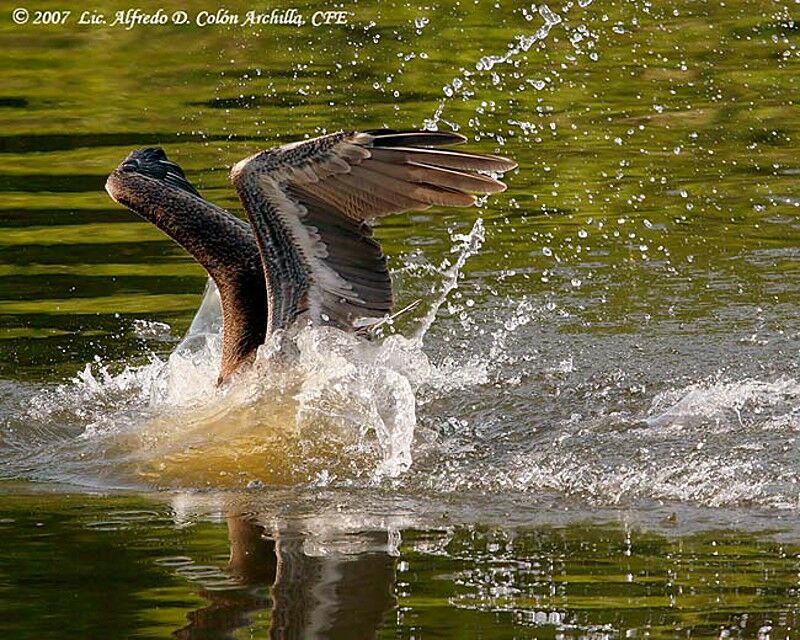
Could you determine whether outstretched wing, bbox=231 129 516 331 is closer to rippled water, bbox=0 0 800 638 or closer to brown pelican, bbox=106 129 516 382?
brown pelican, bbox=106 129 516 382

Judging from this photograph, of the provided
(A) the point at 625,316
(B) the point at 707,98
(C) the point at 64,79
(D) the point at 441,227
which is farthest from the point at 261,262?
(C) the point at 64,79

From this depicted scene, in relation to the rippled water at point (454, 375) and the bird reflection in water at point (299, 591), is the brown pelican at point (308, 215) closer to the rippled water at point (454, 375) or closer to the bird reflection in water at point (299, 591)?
the rippled water at point (454, 375)

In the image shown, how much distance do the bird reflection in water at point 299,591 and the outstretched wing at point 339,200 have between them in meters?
1.81

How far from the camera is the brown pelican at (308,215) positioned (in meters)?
7.58

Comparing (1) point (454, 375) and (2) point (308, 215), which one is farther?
(1) point (454, 375)

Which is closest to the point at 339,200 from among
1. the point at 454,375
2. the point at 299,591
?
the point at 454,375

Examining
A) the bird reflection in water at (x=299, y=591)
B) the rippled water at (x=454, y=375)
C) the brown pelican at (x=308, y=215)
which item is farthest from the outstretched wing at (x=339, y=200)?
the bird reflection in water at (x=299, y=591)

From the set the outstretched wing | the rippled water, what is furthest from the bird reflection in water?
the outstretched wing

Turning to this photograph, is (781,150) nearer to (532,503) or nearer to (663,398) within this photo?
(663,398)

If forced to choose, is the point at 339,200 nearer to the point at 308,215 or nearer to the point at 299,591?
the point at 308,215

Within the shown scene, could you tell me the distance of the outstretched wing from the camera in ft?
24.8

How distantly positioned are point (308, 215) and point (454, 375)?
3.73 ft

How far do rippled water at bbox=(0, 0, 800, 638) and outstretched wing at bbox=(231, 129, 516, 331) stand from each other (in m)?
0.22

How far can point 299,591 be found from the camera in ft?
18.3
